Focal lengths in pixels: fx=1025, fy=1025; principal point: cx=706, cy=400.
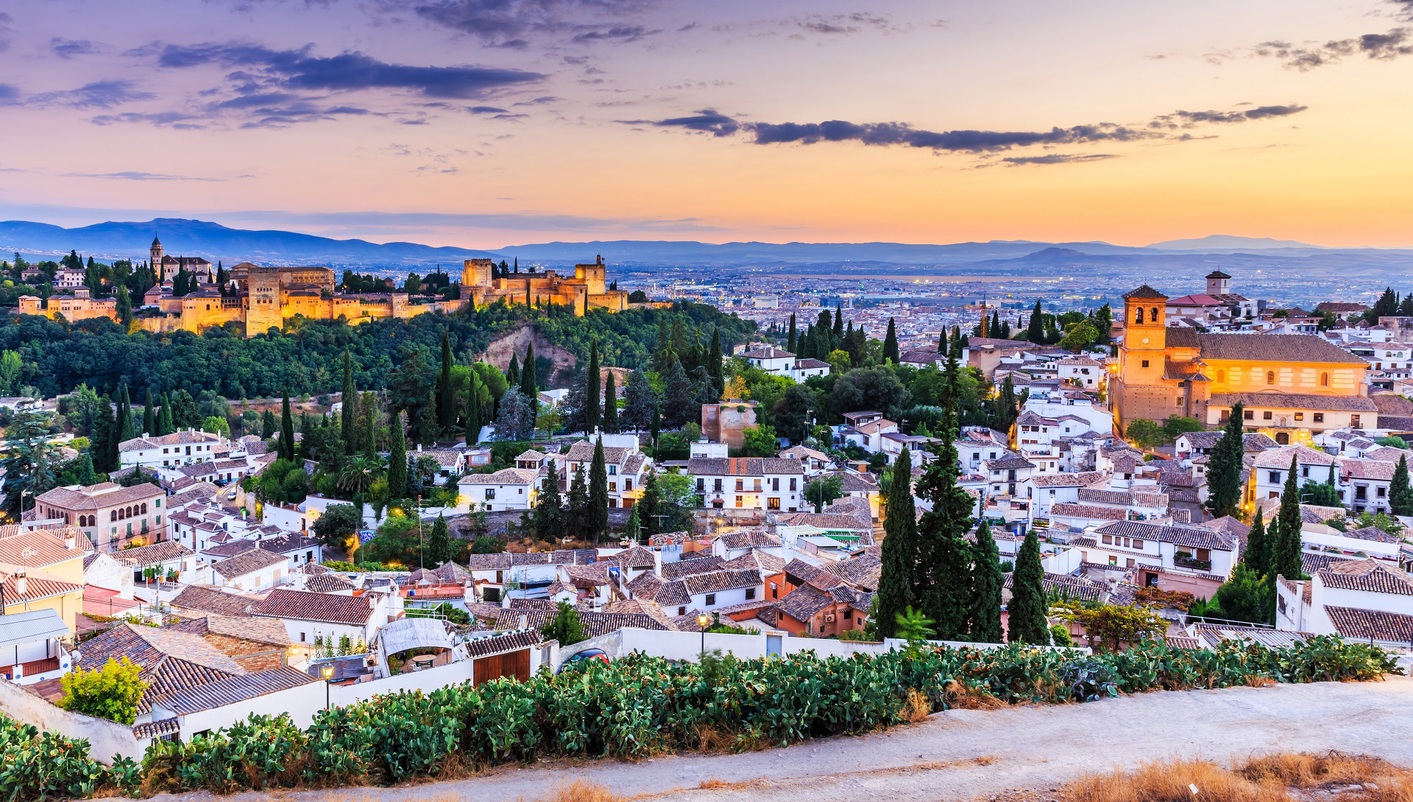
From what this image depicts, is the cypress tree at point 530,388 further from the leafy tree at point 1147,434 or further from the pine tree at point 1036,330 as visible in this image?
the pine tree at point 1036,330

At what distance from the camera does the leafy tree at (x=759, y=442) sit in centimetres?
3136

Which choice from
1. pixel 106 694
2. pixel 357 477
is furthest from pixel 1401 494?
pixel 106 694

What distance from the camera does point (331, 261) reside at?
187 m

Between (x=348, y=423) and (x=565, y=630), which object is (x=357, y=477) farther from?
(x=565, y=630)

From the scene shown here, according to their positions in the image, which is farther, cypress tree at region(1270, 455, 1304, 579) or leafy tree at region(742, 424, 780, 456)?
leafy tree at region(742, 424, 780, 456)

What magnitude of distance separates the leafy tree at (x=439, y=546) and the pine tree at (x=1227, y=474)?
18.7 m

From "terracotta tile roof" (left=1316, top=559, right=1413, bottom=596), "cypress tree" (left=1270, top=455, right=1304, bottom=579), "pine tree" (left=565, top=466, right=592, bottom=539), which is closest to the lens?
"terracotta tile roof" (left=1316, top=559, right=1413, bottom=596)

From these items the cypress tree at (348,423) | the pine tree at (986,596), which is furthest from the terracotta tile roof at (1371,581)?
the cypress tree at (348,423)

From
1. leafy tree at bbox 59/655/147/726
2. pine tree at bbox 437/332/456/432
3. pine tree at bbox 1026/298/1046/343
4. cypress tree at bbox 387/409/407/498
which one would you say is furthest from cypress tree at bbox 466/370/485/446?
pine tree at bbox 1026/298/1046/343

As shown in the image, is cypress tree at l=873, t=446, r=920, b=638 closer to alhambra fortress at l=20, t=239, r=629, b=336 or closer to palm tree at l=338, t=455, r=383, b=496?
palm tree at l=338, t=455, r=383, b=496

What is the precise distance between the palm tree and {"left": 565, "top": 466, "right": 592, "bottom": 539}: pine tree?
6.79 m

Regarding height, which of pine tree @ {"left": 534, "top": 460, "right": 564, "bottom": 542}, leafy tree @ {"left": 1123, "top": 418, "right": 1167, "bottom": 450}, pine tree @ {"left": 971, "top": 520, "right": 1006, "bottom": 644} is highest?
pine tree @ {"left": 971, "top": 520, "right": 1006, "bottom": 644}

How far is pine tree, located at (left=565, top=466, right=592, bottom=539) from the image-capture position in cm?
2536

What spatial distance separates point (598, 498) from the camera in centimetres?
2512
